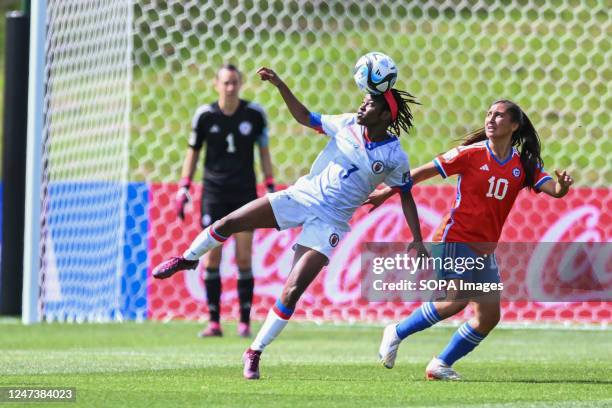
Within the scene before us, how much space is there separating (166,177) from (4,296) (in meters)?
7.95

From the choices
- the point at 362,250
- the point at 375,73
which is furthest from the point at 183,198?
the point at 375,73

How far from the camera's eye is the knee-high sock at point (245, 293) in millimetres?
10383

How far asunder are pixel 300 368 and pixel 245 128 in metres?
3.39

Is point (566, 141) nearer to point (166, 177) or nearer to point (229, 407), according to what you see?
point (166, 177)

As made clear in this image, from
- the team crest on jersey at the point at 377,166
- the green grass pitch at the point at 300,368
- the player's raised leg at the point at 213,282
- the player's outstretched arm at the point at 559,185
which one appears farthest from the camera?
the player's raised leg at the point at 213,282

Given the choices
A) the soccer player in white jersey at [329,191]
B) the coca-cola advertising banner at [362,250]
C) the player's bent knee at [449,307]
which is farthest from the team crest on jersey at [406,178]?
the coca-cola advertising banner at [362,250]

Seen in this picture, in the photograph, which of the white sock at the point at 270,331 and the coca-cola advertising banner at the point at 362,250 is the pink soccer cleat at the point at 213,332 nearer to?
the coca-cola advertising banner at the point at 362,250

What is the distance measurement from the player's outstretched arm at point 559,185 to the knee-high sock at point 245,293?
3.98 metres

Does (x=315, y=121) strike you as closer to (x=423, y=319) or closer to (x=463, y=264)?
(x=463, y=264)

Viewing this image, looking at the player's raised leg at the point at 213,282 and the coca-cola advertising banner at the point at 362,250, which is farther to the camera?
the coca-cola advertising banner at the point at 362,250

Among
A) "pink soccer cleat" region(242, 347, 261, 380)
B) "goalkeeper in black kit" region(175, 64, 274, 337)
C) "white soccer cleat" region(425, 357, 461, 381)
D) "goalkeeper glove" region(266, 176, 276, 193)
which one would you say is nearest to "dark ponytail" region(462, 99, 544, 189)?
"white soccer cleat" region(425, 357, 461, 381)

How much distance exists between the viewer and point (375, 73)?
677 centimetres

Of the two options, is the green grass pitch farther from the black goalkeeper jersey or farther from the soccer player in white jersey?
the black goalkeeper jersey

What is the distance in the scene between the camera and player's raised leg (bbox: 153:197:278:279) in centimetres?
702
